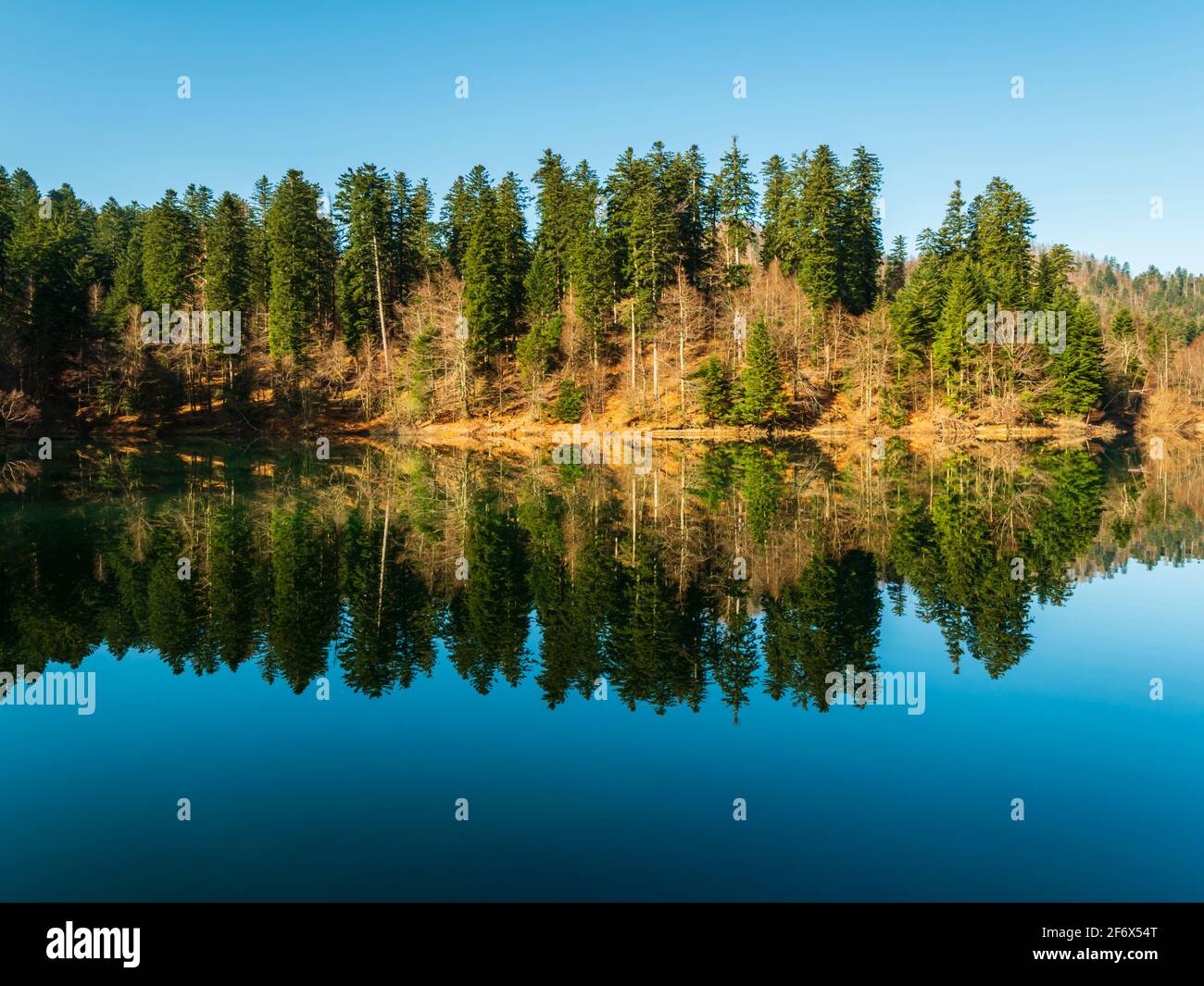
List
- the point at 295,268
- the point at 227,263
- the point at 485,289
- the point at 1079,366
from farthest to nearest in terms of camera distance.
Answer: the point at 227,263
the point at 295,268
the point at 485,289
the point at 1079,366

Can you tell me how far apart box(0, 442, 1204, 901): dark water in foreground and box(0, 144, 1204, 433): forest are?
1740 inches

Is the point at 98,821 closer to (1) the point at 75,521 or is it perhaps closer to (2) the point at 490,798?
(2) the point at 490,798

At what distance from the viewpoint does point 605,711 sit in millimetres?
11258

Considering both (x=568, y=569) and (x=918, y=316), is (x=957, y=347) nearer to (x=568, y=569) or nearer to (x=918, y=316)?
(x=918, y=316)

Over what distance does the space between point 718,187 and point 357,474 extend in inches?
2238

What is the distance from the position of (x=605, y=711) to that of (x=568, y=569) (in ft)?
26.2

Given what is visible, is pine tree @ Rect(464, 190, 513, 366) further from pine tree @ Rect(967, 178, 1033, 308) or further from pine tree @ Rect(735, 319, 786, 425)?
pine tree @ Rect(967, 178, 1033, 308)

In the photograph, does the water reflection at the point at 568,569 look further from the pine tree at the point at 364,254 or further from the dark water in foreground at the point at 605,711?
the pine tree at the point at 364,254

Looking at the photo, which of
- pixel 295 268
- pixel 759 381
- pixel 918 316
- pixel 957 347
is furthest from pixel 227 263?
pixel 957 347

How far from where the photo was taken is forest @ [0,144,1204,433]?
66.2 m

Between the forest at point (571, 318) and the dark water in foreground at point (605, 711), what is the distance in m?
44.2
